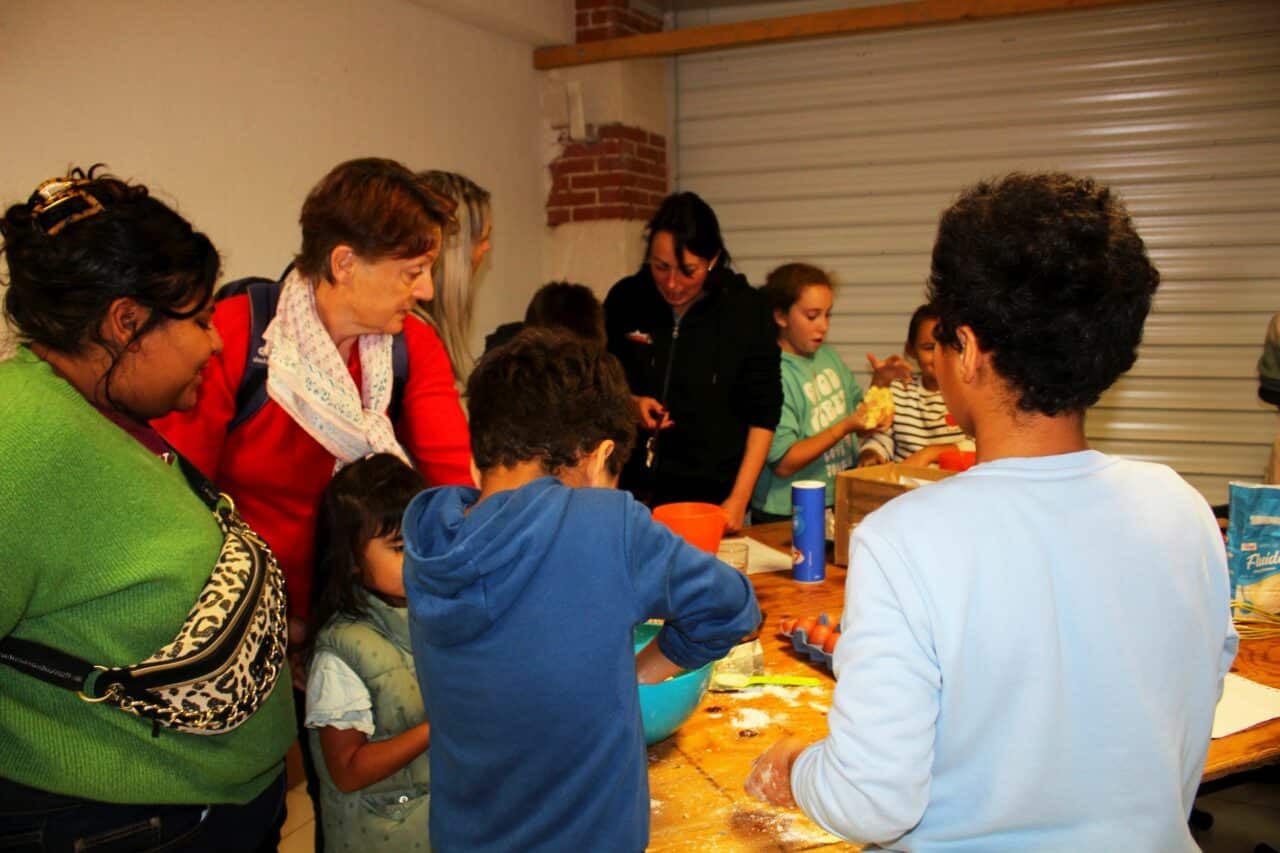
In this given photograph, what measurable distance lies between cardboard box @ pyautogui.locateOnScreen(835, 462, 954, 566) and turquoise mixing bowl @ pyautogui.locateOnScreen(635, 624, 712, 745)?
1059mm

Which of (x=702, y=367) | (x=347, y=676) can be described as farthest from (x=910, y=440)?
(x=347, y=676)

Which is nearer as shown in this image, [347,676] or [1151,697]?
[1151,697]

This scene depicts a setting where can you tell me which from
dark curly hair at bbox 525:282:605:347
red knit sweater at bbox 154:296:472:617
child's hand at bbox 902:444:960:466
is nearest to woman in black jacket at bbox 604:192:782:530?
dark curly hair at bbox 525:282:605:347

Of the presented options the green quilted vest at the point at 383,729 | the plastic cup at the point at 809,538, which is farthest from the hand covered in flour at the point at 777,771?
the plastic cup at the point at 809,538

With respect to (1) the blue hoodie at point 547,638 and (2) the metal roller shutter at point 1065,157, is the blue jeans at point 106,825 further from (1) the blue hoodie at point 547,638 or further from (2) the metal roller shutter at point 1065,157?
(2) the metal roller shutter at point 1065,157

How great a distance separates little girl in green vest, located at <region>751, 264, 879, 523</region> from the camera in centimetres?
374

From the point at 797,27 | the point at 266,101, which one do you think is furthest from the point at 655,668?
the point at 797,27

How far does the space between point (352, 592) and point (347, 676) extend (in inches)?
6.4

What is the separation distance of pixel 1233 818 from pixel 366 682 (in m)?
→ 3.09

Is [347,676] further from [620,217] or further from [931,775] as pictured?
[620,217]

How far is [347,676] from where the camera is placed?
1.95 m

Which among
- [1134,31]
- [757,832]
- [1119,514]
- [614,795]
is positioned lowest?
[757,832]

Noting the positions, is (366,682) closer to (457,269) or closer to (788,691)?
(788,691)

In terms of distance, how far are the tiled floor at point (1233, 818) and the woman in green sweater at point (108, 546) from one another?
1.98 m
